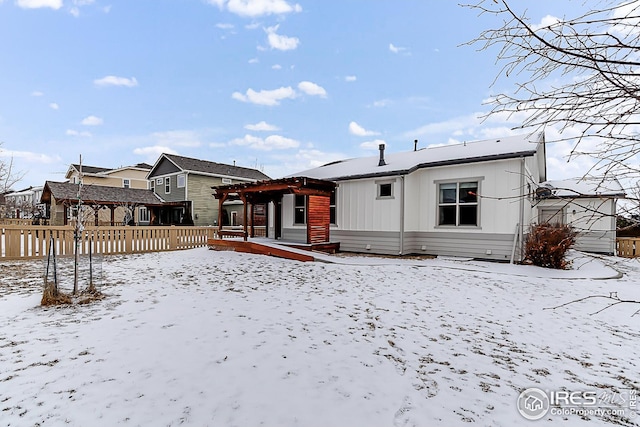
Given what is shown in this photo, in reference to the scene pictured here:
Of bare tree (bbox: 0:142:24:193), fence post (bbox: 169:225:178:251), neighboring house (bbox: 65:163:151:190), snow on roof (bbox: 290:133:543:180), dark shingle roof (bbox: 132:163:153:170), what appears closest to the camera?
snow on roof (bbox: 290:133:543:180)

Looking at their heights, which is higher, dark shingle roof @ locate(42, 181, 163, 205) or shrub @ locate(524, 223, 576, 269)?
dark shingle roof @ locate(42, 181, 163, 205)

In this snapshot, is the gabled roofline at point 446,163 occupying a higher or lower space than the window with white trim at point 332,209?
higher

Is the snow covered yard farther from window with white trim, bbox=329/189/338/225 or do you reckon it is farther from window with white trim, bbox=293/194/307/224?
window with white trim, bbox=293/194/307/224

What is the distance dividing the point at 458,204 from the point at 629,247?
846 cm

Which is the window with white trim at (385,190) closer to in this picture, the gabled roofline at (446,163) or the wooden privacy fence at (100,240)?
the gabled roofline at (446,163)

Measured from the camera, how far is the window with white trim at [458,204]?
1023cm

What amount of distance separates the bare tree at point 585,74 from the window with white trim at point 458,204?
927cm

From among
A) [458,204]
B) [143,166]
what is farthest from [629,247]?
[143,166]

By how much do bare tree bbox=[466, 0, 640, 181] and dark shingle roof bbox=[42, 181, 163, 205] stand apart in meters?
27.1

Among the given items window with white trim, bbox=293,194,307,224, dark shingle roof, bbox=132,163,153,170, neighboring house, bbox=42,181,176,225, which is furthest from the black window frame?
dark shingle roof, bbox=132,163,153,170

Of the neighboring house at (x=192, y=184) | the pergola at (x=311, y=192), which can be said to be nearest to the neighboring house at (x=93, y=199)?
the neighboring house at (x=192, y=184)

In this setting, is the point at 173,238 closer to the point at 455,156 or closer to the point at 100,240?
the point at 100,240

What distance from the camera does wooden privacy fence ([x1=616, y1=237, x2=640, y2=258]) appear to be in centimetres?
1235

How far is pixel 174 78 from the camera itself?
19922 mm
